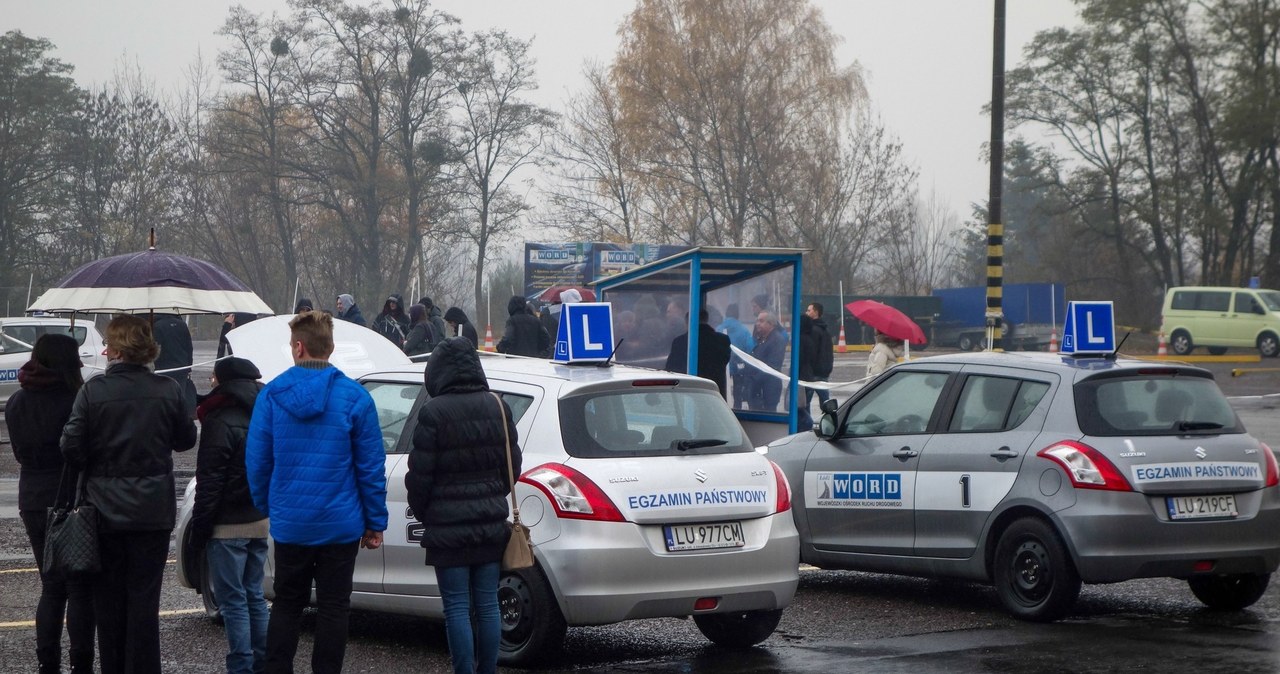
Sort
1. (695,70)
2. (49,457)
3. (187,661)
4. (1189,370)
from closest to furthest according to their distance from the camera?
(49,457) < (187,661) < (1189,370) < (695,70)

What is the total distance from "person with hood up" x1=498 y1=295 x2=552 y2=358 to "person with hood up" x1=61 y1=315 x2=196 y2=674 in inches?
431

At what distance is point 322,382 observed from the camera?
5.46m

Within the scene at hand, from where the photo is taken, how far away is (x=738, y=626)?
7320 mm

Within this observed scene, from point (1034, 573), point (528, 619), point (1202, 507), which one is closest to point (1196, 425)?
point (1202, 507)

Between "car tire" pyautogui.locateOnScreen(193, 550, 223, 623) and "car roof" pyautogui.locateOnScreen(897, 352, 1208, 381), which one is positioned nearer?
"car tire" pyautogui.locateOnScreen(193, 550, 223, 623)

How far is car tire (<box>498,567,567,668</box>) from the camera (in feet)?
21.7

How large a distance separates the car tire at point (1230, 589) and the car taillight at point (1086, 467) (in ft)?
3.34

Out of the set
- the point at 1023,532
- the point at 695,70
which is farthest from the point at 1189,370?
the point at 695,70

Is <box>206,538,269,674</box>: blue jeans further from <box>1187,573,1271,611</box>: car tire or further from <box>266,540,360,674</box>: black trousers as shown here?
<box>1187,573,1271,611</box>: car tire

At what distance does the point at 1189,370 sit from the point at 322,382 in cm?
513

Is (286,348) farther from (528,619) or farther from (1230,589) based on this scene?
(1230,589)

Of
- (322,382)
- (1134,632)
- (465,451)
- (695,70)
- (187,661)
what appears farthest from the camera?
(695,70)

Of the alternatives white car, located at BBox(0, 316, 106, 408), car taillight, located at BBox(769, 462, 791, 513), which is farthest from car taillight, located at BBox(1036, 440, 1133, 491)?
white car, located at BBox(0, 316, 106, 408)

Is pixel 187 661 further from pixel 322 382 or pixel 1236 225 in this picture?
pixel 1236 225
